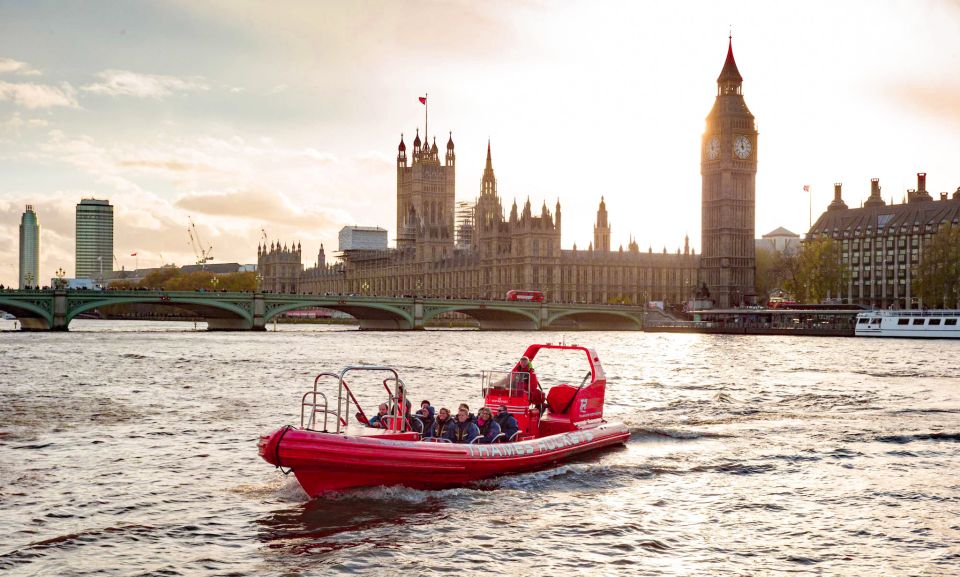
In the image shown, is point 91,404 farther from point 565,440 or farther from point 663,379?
point 663,379

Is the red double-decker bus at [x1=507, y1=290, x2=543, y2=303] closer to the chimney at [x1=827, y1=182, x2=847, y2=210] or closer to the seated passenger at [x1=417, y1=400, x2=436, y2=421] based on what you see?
the chimney at [x1=827, y1=182, x2=847, y2=210]

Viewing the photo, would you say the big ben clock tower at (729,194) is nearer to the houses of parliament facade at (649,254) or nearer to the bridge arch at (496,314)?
the houses of parliament facade at (649,254)

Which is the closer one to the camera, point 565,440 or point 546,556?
point 546,556

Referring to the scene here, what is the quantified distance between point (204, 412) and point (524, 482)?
17561mm

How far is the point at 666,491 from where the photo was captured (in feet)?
79.5

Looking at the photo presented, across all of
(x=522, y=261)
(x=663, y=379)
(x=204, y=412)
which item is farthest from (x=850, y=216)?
(x=204, y=412)

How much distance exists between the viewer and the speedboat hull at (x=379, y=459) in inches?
819

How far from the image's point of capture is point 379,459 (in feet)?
69.6

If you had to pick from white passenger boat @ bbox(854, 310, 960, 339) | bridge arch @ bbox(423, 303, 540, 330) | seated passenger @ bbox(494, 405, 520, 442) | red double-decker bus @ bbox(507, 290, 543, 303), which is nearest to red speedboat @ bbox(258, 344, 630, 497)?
seated passenger @ bbox(494, 405, 520, 442)

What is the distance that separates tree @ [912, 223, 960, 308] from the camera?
130 metres

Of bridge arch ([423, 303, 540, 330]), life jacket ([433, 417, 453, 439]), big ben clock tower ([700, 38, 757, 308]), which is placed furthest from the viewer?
big ben clock tower ([700, 38, 757, 308])

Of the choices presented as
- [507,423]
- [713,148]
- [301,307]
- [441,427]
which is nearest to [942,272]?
[713,148]

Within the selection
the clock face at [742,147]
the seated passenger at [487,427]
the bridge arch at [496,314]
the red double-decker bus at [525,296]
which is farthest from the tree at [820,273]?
the seated passenger at [487,427]

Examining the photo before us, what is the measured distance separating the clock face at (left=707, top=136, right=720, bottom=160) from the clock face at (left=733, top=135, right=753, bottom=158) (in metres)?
2.86
